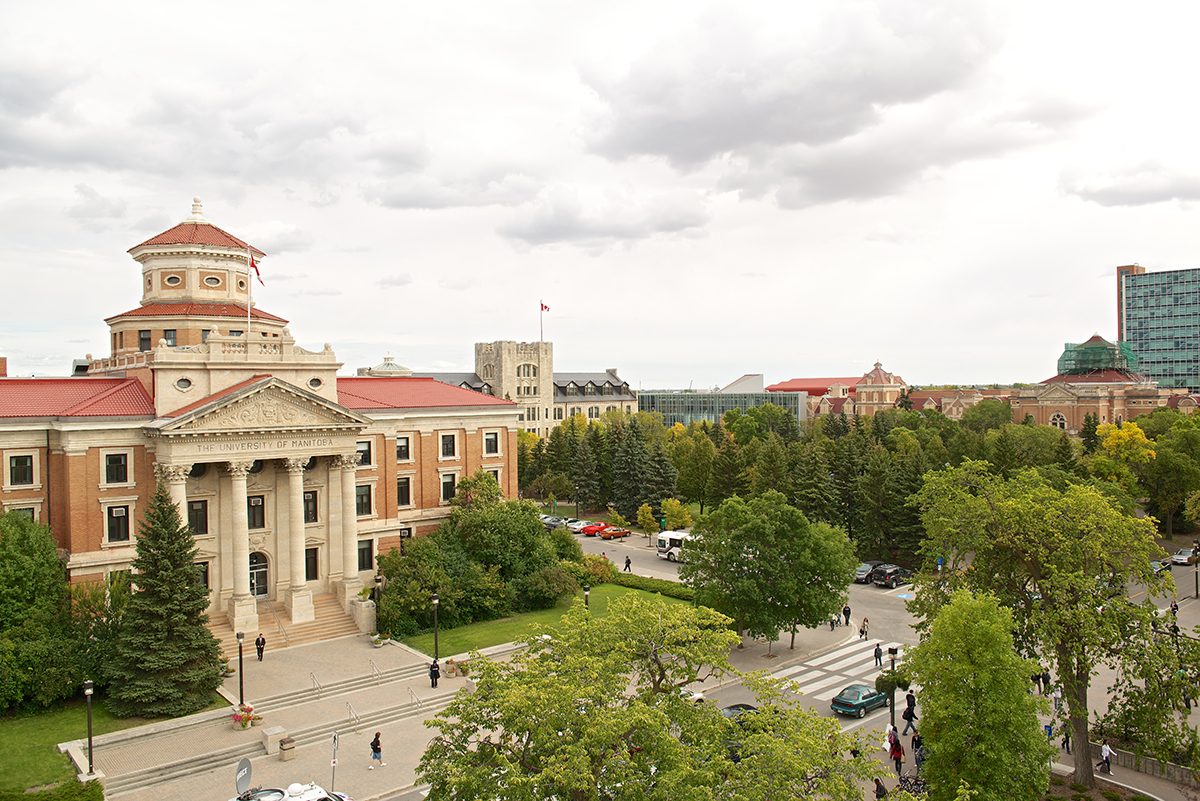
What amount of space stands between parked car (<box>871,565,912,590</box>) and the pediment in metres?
33.5

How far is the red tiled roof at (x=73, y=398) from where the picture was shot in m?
39.0

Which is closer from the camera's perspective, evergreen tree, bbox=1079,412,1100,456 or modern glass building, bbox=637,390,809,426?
evergreen tree, bbox=1079,412,1100,456

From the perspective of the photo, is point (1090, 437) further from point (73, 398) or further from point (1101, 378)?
point (73, 398)

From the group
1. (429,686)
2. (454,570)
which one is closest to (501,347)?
(454,570)

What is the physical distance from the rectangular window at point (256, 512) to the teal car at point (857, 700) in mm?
28885

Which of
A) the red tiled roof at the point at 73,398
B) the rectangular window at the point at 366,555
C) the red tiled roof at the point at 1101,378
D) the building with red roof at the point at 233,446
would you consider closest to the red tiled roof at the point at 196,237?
the building with red roof at the point at 233,446

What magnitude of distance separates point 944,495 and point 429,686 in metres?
22.6

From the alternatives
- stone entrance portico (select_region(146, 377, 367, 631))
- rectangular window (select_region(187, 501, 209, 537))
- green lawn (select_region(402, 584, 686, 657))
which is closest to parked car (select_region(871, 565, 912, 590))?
green lawn (select_region(402, 584, 686, 657))

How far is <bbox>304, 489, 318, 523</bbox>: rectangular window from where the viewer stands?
149 ft

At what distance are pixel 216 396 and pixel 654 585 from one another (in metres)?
27.3

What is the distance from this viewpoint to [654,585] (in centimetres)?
5300

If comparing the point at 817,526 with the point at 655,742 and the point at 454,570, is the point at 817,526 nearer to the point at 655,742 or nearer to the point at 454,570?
the point at 454,570

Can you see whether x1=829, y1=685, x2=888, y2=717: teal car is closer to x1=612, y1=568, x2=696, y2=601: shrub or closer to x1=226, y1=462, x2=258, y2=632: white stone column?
x1=612, y1=568, x2=696, y2=601: shrub

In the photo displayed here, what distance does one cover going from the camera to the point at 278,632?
136ft
